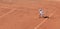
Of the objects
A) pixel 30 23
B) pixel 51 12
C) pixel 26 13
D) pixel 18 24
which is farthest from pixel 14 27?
pixel 51 12

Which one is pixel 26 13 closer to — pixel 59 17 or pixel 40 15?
pixel 40 15

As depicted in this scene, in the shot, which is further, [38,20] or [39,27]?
[38,20]

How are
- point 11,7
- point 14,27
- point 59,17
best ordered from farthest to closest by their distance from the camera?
point 11,7 < point 59,17 < point 14,27

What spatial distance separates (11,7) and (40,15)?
7.43 feet

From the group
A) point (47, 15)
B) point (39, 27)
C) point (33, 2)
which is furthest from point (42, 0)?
point (39, 27)

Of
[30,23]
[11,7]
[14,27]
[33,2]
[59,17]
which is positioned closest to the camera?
[14,27]

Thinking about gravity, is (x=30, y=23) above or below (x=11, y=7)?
below

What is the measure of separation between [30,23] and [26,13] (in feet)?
4.64

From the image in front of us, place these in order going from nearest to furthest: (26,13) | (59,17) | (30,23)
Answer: (30,23)
(59,17)
(26,13)

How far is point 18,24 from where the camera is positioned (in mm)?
6168

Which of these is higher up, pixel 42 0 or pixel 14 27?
pixel 42 0

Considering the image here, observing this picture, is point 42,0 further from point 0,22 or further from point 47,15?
point 0,22

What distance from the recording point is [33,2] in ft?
32.8

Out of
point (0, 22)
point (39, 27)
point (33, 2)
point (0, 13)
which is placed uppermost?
point (33, 2)
